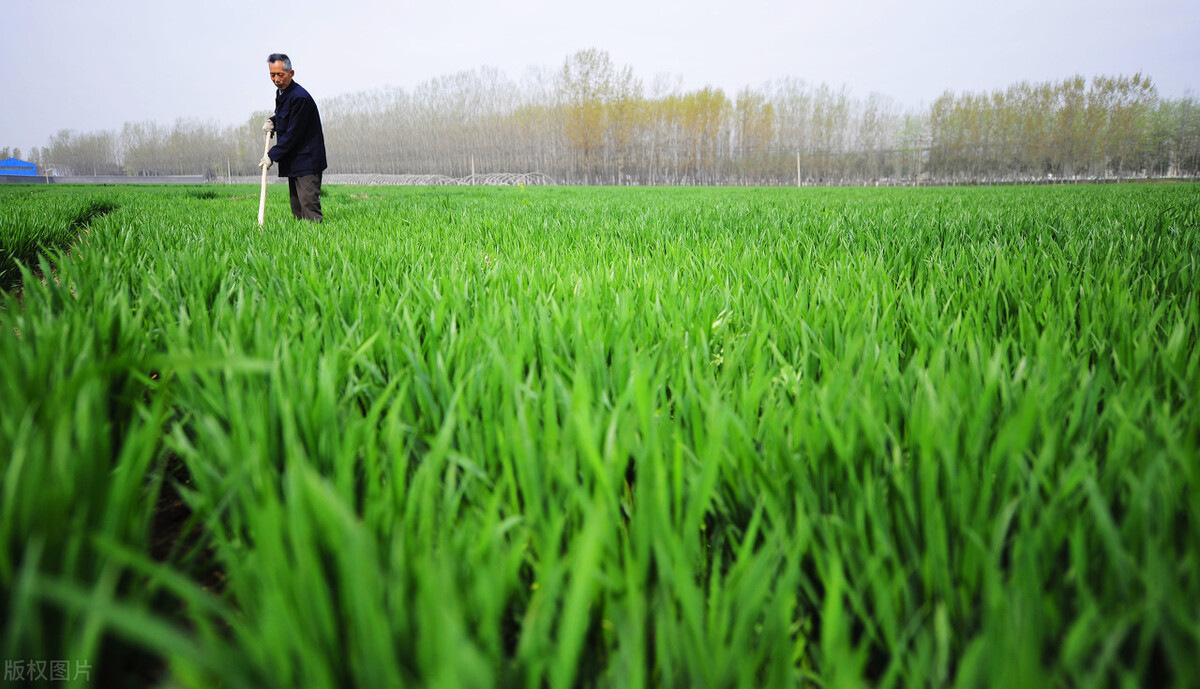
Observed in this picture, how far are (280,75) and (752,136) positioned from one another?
47329 millimetres

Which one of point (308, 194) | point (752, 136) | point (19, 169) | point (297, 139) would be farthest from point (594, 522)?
point (19, 169)

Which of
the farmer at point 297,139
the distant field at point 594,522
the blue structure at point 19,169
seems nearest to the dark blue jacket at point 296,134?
the farmer at point 297,139

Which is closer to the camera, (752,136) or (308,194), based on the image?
(308,194)

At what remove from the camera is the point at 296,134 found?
518 centimetres

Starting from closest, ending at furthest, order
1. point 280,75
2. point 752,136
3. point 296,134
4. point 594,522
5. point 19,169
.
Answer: point 594,522 → point 280,75 → point 296,134 → point 752,136 → point 19,169

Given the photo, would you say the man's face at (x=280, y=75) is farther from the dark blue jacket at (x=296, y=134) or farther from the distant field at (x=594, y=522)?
the distant field at (x=594, y=522)

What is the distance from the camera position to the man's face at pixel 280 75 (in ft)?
16.4

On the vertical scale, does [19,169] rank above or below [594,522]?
above

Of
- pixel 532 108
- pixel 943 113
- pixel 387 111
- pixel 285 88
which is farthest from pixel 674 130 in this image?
pixel 285 88

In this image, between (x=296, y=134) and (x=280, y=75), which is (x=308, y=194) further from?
(x=280, y=75)

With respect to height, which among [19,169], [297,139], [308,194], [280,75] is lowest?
[308,194]

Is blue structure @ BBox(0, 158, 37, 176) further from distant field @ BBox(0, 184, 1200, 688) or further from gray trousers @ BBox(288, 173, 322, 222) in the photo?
A: distant field @ BBox(0, 184, 1200, 688)

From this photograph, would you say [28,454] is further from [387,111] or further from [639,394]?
[387,111]

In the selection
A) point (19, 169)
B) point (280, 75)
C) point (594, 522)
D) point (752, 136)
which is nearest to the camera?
point (594, 522)
